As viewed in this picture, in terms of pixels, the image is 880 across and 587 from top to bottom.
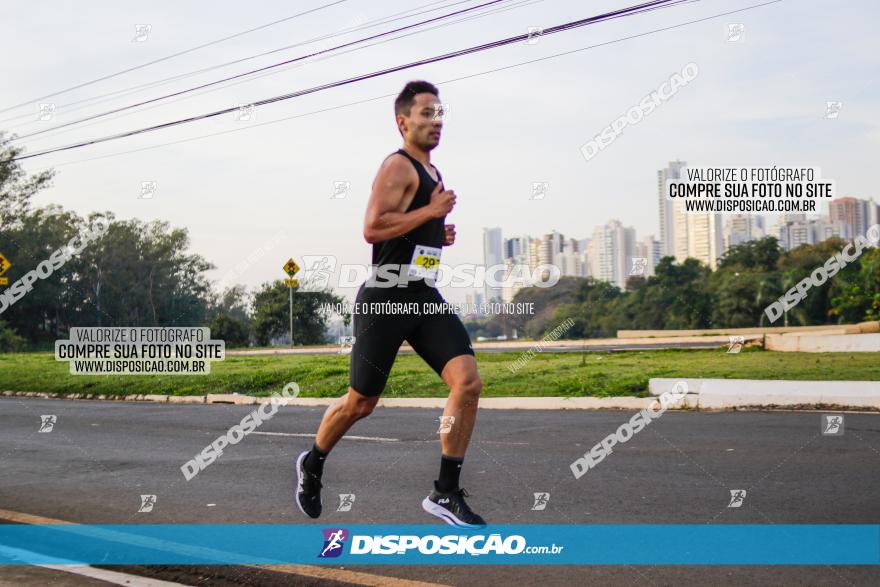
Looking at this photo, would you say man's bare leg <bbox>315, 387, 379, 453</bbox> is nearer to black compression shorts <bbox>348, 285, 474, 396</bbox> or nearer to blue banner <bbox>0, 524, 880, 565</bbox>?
black compression shorts <bbox>348, 285, 474, 396</bbox>

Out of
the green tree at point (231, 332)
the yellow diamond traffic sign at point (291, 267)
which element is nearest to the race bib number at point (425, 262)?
the yellow diamond traffic sign at point (291, 267)

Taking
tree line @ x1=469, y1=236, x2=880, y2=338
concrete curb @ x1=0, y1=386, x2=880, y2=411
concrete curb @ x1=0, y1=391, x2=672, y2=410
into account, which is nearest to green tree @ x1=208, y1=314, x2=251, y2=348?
tree line @ x1=469, y1=236, x2=880, y2=338

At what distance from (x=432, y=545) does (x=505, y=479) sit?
2469 mm

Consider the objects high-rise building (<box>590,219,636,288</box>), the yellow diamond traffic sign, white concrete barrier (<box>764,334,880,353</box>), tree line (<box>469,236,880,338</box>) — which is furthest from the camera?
high-rise building (<box>590,219,636,288</box>)

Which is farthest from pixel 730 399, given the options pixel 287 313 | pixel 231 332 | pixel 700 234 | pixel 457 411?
pixel 700 234

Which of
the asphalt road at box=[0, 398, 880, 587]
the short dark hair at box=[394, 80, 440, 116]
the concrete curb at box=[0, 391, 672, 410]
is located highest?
the short dark hair at box=[394, 80, 440, 116]

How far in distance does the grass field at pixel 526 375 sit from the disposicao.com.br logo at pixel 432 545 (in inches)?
394

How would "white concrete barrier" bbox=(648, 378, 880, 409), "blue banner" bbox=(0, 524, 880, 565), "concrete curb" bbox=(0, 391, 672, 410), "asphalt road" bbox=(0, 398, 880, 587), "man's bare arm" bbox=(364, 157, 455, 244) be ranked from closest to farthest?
1. "man's bare arm" bbox=(364, 157, 455, 244)
2. "asphalt road" bbox=(0, 398, 880, 587)
3. "blue banner" bbox=(0, 524, 880, 565)
4. "white concrete barrier" bbox=(648, 378, 880, 409)
5. "concrete curb" bbox=(0, 391, 672, 410)

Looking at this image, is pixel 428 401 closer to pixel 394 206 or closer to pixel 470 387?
pixel 470 387

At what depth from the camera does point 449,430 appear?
14.0 ft

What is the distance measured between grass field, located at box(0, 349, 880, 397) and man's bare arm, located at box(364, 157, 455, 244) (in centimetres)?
1129

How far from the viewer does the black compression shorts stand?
4.21 meters

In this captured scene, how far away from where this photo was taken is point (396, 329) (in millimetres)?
4234

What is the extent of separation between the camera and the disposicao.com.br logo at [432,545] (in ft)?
16.4
